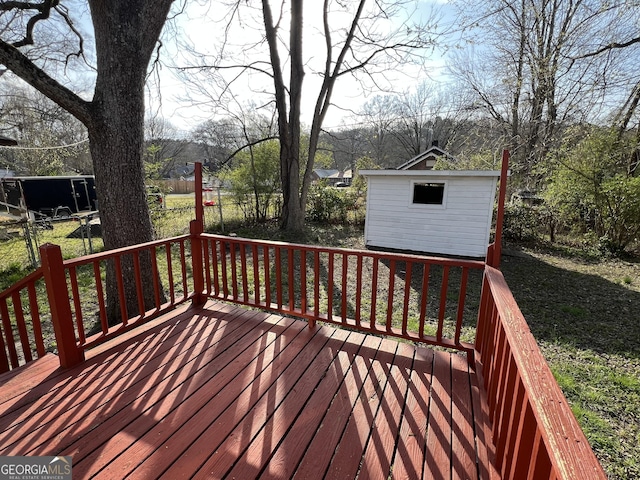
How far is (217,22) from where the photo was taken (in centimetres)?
728

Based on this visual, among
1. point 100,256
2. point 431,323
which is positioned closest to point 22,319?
point 100,256

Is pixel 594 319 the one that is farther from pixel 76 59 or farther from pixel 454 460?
pixel 76 59

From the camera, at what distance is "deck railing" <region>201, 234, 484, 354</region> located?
240 cm

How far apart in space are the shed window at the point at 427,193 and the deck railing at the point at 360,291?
5.87 feet

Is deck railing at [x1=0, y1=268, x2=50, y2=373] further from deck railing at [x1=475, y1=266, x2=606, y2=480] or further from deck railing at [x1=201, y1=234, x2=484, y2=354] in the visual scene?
deck railing at [x1=475, y1=266, x2=606, y2=480]

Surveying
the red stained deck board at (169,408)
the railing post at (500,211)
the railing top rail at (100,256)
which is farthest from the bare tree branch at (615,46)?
the railing top rail at (100,256)

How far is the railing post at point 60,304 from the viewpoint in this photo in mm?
2031

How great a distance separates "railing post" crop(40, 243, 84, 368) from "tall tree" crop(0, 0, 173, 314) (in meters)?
1.33

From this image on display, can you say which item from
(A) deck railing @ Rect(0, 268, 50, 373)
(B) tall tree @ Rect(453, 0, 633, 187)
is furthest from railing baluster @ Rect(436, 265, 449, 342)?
(B) tall tree @ Rect(453, 0, 633, 187)

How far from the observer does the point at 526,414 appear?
98 cm

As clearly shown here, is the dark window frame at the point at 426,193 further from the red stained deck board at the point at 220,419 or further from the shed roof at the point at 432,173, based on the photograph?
the red stained deck board at the point at 220,419

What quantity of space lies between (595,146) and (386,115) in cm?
1780

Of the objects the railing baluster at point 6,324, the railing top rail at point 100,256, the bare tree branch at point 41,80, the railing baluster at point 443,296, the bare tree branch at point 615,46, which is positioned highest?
the bare tree branch at point 615,46

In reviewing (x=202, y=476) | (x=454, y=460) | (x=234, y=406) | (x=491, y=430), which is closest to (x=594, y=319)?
(x=491, y=430)
